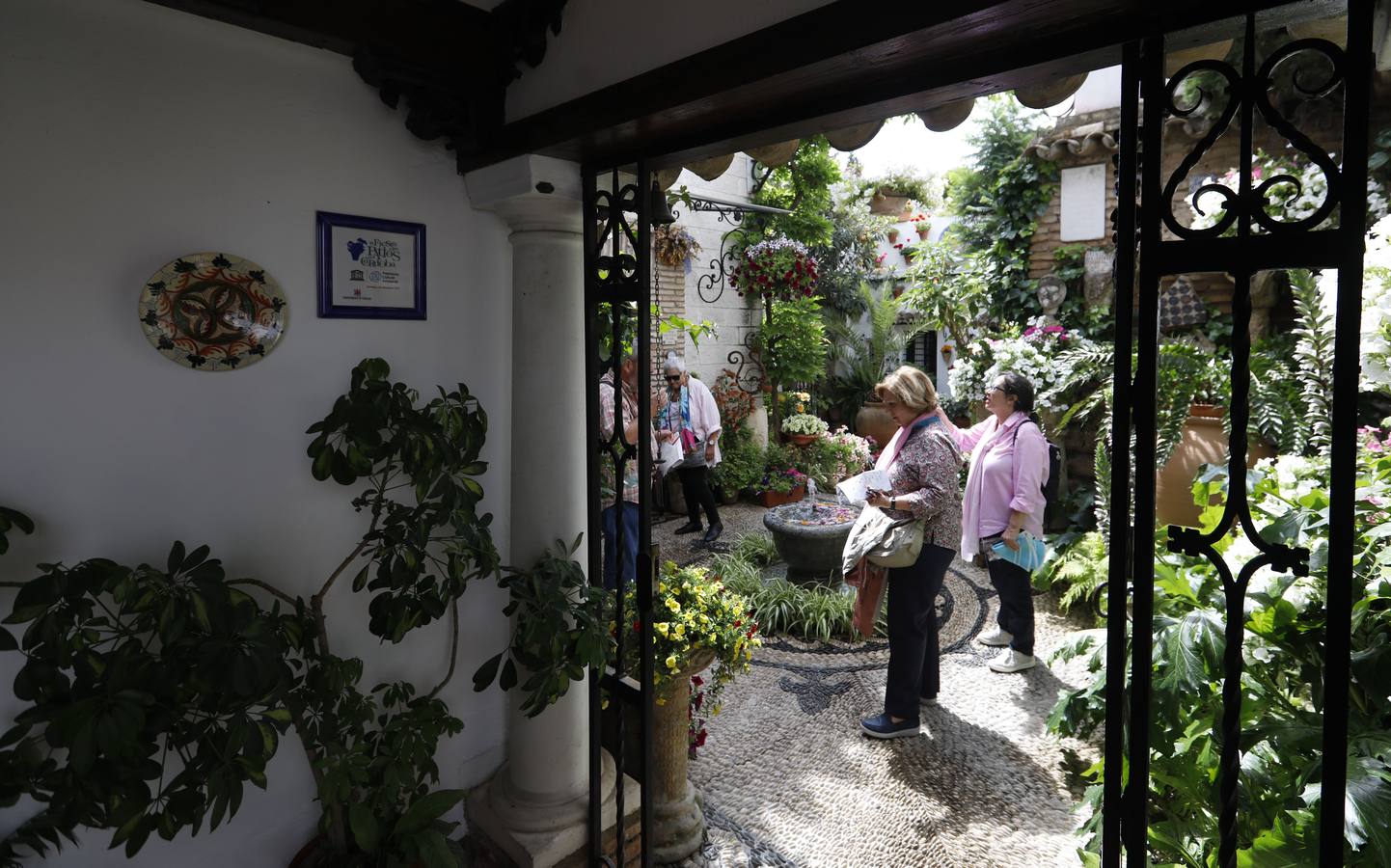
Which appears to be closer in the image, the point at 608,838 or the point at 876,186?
the point at 608,838

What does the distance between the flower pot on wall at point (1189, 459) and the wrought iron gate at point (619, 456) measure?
4220mm

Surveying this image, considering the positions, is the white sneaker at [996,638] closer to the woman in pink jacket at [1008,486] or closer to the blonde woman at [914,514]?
the woman in pink jacket at [1008,486]

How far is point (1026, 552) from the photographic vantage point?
4051 mm

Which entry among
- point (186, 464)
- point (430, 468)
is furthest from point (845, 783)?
point (186, 464)

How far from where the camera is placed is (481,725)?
111 inches

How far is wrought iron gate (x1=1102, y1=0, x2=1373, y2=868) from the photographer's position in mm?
1190

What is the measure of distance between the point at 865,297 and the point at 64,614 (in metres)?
10.3

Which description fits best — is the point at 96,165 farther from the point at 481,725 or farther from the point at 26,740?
the point at 481,725

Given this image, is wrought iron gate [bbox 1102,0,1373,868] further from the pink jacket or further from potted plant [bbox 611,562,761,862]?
the pink jacket

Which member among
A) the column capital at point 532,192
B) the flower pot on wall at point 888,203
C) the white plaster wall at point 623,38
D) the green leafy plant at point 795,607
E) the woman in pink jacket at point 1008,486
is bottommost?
the green leafy plant at point 795,607

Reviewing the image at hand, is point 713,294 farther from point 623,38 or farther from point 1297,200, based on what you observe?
point 623,38

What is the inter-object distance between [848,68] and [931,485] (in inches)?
91.5

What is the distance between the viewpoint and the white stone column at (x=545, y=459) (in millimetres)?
2617

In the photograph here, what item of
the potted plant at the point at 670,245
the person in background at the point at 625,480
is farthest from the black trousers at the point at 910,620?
the potted plant at the point at 670,245
